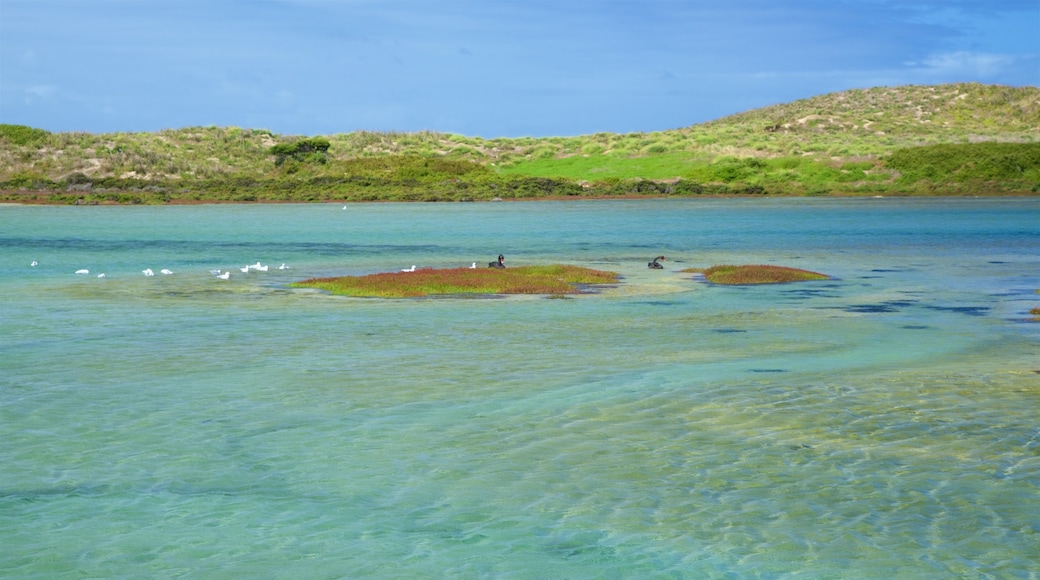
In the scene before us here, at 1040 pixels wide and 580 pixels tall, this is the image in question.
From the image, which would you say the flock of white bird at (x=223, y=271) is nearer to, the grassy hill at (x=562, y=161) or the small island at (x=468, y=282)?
the small island at (x=468, y=282)

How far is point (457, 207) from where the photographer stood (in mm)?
111812

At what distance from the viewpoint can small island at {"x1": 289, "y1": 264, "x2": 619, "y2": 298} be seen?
35.4m

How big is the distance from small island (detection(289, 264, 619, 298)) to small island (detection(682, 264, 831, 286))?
3531mm

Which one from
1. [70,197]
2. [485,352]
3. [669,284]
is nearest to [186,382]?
[485,352]

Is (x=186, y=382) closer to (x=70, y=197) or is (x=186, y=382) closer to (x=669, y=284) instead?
(x=669, y=284)

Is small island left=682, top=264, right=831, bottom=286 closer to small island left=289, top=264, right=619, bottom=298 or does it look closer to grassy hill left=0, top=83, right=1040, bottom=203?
small island left=289, top=264, right=619, bottom=298

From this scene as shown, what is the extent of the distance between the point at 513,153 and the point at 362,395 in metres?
139

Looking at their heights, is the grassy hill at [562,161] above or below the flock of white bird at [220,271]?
above

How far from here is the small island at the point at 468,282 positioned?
116ft

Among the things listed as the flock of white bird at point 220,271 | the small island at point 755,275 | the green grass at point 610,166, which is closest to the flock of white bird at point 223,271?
the flock of white bird at point 220,271

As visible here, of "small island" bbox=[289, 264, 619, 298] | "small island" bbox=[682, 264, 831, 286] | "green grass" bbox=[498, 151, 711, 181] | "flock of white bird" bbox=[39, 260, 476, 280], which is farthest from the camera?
"green grass" bbox=[498, 151, 711, 181]

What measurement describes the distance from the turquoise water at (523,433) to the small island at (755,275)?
207 cm

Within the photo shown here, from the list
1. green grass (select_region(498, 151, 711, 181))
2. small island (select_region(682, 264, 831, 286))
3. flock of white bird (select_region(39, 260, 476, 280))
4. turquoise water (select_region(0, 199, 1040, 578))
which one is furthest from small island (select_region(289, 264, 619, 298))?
green grass (select_region(498, 151, 711, 181))

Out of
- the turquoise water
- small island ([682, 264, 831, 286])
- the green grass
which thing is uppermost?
the green grass
